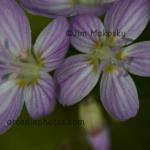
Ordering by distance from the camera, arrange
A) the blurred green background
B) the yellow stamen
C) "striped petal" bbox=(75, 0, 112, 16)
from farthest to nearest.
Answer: the blurred green background, the yellow stamen, "striped petal" bbox=(75, 0, 112, 16)

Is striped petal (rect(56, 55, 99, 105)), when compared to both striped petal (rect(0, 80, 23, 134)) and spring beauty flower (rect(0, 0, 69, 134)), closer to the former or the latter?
spring beauty flower (rect(0, 0, 69, 134))

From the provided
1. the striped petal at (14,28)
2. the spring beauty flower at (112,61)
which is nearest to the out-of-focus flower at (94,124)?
the spring beauty flower at (112,61)

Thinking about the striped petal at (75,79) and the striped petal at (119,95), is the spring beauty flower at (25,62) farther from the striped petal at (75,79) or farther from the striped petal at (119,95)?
the striped petal at (119,95)

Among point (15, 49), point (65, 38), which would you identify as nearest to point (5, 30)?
point (15, 49)

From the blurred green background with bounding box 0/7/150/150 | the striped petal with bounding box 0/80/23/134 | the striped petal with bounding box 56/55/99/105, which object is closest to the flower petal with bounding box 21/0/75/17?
the striped petal with bounding box 56/55/99/105

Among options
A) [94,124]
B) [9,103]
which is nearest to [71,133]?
[94,124]

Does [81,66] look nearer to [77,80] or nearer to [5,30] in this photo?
[77,80]
